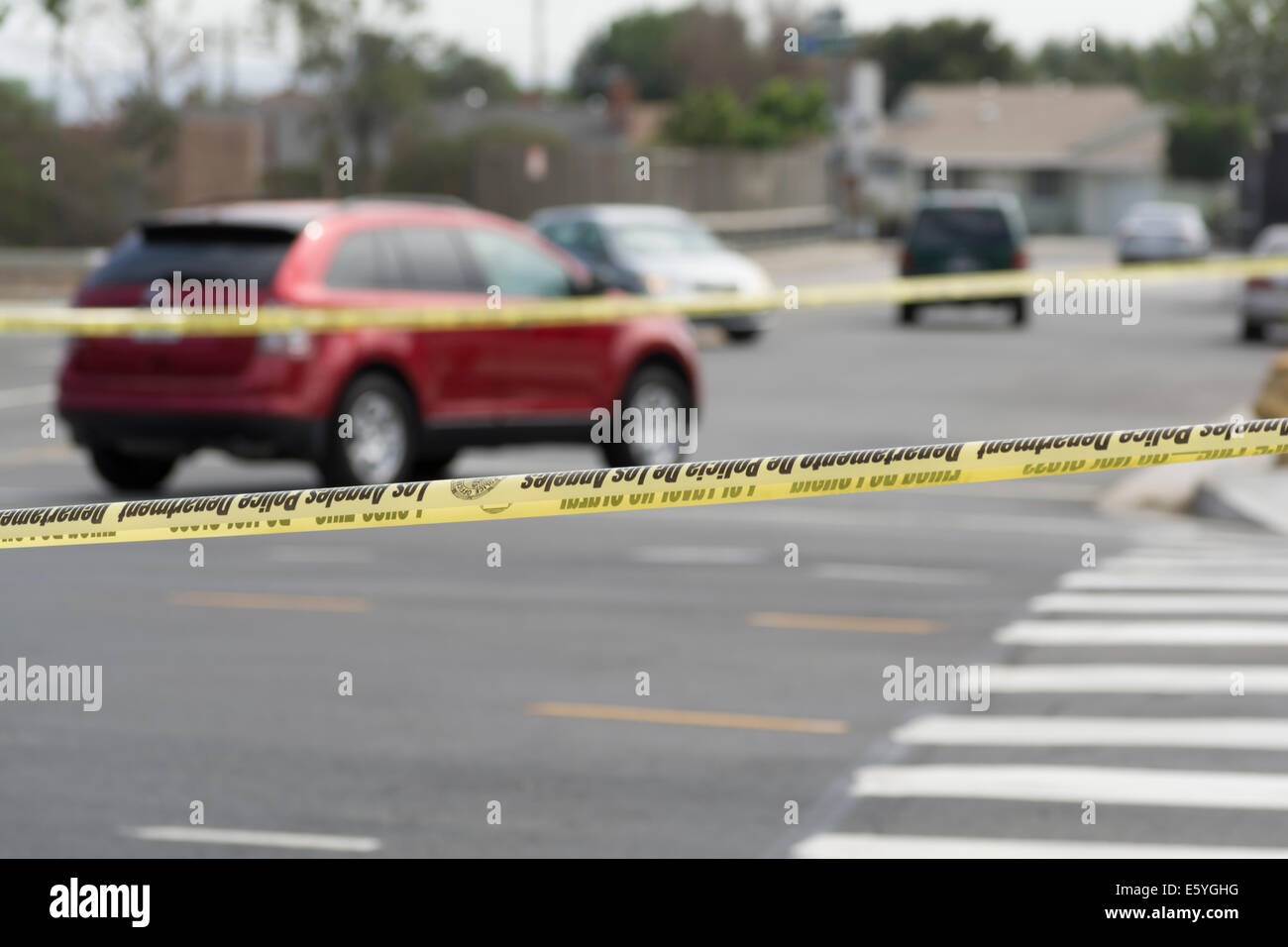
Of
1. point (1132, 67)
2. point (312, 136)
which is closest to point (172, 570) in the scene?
point (312, 136)

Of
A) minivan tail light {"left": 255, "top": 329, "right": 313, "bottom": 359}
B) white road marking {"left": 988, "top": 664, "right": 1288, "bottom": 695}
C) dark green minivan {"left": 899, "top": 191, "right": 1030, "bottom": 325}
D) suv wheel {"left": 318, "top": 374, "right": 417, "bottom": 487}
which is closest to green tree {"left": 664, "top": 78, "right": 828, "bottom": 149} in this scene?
dark green minivan {"left": 899, "top": 191, "right": 1030, "bottom": 325}

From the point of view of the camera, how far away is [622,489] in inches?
249

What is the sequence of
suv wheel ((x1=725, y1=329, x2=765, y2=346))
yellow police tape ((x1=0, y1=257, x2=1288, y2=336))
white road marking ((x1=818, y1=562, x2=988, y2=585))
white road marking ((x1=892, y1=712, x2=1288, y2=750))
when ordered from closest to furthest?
white road marking ((x1=892, y1=712, x2=1288, y2=750)), white road marking ((x1=818, y1=562, x2=988, y2=585)), yellow police tape ((x1=0, y1=257, x2=1288, y2=336)), suv wheel ((x1=725, y1=329, x2=765, y2=346))

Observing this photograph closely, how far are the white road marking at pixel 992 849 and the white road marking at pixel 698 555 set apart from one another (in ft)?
19.4

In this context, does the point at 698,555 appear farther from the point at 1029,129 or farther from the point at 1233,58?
the point at 1233,58

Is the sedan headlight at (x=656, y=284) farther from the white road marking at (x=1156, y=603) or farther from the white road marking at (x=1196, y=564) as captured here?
the white road marking at (x=1156, y=603)

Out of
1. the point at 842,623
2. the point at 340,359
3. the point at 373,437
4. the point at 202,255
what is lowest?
the point at 842,623

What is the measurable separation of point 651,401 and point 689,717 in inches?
311

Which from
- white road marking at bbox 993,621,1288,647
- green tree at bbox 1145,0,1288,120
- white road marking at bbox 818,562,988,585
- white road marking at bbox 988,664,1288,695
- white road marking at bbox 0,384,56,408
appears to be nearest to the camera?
white road marking at bbox 988,664,1288,695

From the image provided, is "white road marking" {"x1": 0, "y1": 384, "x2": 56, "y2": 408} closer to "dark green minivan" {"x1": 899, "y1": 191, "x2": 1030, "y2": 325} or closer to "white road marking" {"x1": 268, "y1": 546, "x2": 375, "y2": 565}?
"white road marking" {"x1": 268, "y1": 546, "x2": 375, "y2": 565}

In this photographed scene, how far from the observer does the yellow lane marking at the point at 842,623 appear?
10.6 m

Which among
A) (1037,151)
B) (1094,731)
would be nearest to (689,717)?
(1094,731)

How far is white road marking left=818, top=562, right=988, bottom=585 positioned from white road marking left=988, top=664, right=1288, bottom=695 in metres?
2.42

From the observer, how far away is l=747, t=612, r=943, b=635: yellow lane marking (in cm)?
1064
